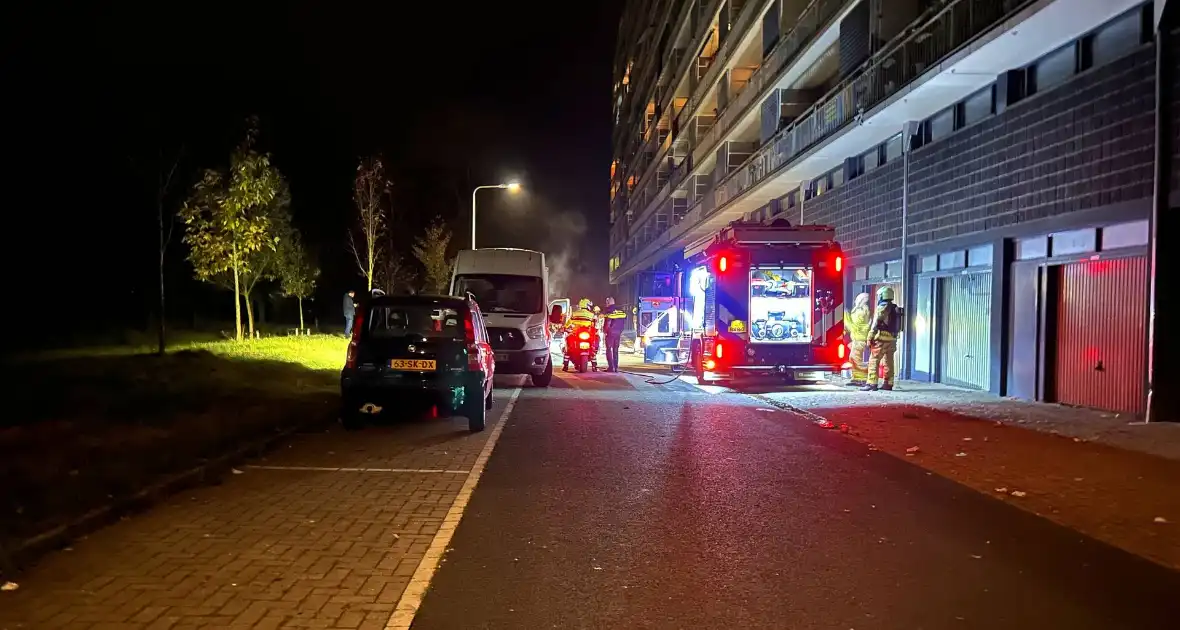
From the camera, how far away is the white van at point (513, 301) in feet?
56.4

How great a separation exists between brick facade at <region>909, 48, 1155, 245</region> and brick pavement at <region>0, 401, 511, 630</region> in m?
10.2

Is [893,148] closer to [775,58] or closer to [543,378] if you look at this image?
[775,58]

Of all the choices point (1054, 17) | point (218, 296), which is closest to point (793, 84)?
point (1054, 17)

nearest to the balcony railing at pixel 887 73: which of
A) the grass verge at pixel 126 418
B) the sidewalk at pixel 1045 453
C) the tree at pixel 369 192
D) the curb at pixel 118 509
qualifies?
the sidewalk at pixel 1045 453

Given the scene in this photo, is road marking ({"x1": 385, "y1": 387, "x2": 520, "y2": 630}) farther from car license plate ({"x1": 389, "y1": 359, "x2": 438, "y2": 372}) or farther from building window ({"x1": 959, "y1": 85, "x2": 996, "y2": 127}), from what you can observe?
building window ({"x1": 959, "y1": 85, "x2": 996, "y2": 127})

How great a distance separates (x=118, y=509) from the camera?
6383mm

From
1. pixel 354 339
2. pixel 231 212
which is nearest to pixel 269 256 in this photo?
pixel 231 212

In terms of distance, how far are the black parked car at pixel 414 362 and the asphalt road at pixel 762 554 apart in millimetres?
1671

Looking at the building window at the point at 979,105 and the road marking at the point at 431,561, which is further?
the building window at the point at 979,105

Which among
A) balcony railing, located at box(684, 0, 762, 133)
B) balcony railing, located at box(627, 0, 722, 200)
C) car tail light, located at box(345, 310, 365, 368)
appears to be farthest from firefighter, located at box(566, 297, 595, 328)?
balcony railing, located at box(627, 0, 722, 200)

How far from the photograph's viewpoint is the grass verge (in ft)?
21.8

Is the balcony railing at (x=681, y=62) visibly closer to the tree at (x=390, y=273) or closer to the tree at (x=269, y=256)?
the tree at (x=390, y=273)

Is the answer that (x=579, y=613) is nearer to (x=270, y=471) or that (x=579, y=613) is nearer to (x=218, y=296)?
(x=270, y=471)

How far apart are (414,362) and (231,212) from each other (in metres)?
13.3
